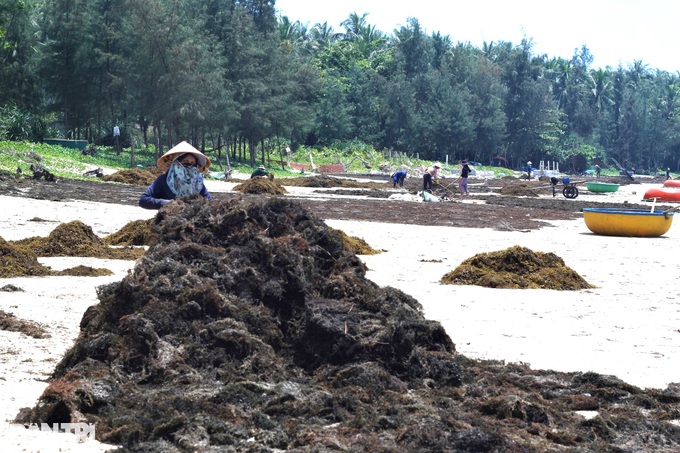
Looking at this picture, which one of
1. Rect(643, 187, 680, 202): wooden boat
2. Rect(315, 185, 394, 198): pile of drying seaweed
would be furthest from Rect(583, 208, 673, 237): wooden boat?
Rect(643, 187, 680, 202): wooden boat

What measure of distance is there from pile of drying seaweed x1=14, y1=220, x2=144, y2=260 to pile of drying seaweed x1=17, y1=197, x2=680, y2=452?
6.00m

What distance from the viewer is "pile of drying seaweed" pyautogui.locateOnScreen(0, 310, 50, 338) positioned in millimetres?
9039

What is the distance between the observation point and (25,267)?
42.0 ft

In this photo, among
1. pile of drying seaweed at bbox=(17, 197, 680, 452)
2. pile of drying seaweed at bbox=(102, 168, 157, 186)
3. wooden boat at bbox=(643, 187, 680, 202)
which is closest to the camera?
pile of drying seaweed at bbox=(17, 197, 680, 452)

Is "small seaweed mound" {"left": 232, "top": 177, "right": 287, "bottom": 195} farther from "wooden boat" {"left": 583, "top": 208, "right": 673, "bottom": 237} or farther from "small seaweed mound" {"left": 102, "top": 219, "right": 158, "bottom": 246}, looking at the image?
"small seaweed mound" {"left": 102, "top": 219, "right": 158, "bottom": 246}

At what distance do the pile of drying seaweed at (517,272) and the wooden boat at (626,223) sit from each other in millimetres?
10075

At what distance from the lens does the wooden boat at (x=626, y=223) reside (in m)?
24.8

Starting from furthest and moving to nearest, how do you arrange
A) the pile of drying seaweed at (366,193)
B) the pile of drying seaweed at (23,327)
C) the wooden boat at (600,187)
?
the wooden boat at (600,187), the pile of drying seaweed at (366,193), the pile of drying seaweed at (23,327)

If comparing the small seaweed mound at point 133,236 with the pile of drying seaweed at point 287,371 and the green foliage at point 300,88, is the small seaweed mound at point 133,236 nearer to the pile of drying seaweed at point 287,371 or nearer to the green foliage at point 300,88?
the pile of drying seaweed at point 287,371

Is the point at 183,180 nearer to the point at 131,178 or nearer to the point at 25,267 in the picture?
the point at 25,267

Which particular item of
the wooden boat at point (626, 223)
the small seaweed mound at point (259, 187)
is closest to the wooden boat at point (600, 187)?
the small seaweed mound at point (259, 187)

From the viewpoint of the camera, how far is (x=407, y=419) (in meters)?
6.79

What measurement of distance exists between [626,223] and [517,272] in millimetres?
11055

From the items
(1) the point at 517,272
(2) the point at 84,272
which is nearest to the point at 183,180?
(2) the point at 84,272
